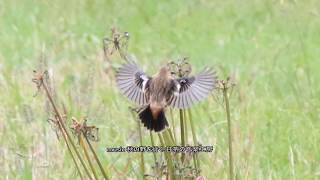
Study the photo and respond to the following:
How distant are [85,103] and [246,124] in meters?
0.79

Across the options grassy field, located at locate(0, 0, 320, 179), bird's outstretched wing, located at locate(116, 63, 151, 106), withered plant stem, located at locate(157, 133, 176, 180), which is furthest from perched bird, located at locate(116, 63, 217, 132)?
grassy field, located at locate(0, 0, 320, 179)

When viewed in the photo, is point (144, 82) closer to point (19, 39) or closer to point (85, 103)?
point (85, 103)

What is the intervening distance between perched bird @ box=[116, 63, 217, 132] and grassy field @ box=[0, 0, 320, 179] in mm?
987

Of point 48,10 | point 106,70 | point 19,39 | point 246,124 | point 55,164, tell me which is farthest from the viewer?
point 48,10

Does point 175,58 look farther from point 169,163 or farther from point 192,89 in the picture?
point 192,89

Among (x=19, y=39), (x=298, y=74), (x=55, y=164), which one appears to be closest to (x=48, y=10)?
(x=19, y=39)

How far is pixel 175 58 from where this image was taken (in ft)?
19.4

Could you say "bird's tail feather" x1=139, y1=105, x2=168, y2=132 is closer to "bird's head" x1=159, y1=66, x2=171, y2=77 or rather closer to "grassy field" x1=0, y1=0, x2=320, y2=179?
"bird's head" x1=159, y1=66, x2=171, y2=77

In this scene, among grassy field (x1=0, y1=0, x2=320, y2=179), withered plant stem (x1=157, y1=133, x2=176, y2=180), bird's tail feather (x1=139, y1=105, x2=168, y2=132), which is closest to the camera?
bird's tail feather (x1=139, y1=105, x2=168, y2=132)

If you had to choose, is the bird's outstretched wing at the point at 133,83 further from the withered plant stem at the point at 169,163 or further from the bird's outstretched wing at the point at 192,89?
the withered plant stem at the point at 169,163

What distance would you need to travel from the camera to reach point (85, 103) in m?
4.68

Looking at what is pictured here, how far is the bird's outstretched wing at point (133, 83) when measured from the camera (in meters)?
2.50

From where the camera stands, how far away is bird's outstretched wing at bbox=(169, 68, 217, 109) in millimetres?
2455

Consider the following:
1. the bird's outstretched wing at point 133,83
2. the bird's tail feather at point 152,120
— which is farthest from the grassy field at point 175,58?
the bird's tail feather at point 152,120
